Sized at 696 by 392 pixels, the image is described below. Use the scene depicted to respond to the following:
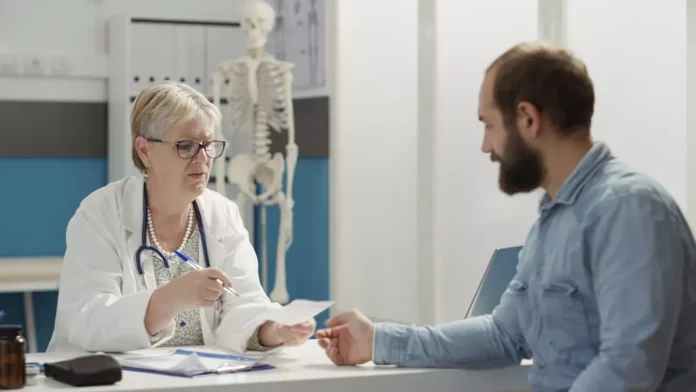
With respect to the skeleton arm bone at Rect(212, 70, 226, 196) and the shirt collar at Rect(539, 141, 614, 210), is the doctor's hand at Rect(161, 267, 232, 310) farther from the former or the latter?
the skeleton arm bone at Rect(212, 70, 226, 196)

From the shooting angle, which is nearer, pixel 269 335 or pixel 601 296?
pixel 601 296

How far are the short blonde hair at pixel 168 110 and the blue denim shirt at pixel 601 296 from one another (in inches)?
31.1

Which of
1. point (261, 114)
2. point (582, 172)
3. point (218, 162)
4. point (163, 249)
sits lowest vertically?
point (163, 249)

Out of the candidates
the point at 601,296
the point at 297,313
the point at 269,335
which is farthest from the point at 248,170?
the point at 601,296

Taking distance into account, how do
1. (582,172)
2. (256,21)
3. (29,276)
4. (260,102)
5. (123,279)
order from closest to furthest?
(582,172), (123,279), (29,276), (256,21), (260,102)

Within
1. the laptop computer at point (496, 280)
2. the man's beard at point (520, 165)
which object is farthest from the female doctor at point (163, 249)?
the man's beard at point (520, 165)

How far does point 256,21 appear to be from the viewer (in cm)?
454

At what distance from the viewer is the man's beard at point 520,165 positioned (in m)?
1.71

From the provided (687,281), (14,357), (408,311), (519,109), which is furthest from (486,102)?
(408,311)

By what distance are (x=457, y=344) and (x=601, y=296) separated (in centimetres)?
39

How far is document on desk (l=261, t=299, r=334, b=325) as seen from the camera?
6.21ft

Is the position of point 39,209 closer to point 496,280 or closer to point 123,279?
point 123,279

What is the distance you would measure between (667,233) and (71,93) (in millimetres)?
3911

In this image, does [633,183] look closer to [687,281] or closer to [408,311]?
[687,281]
